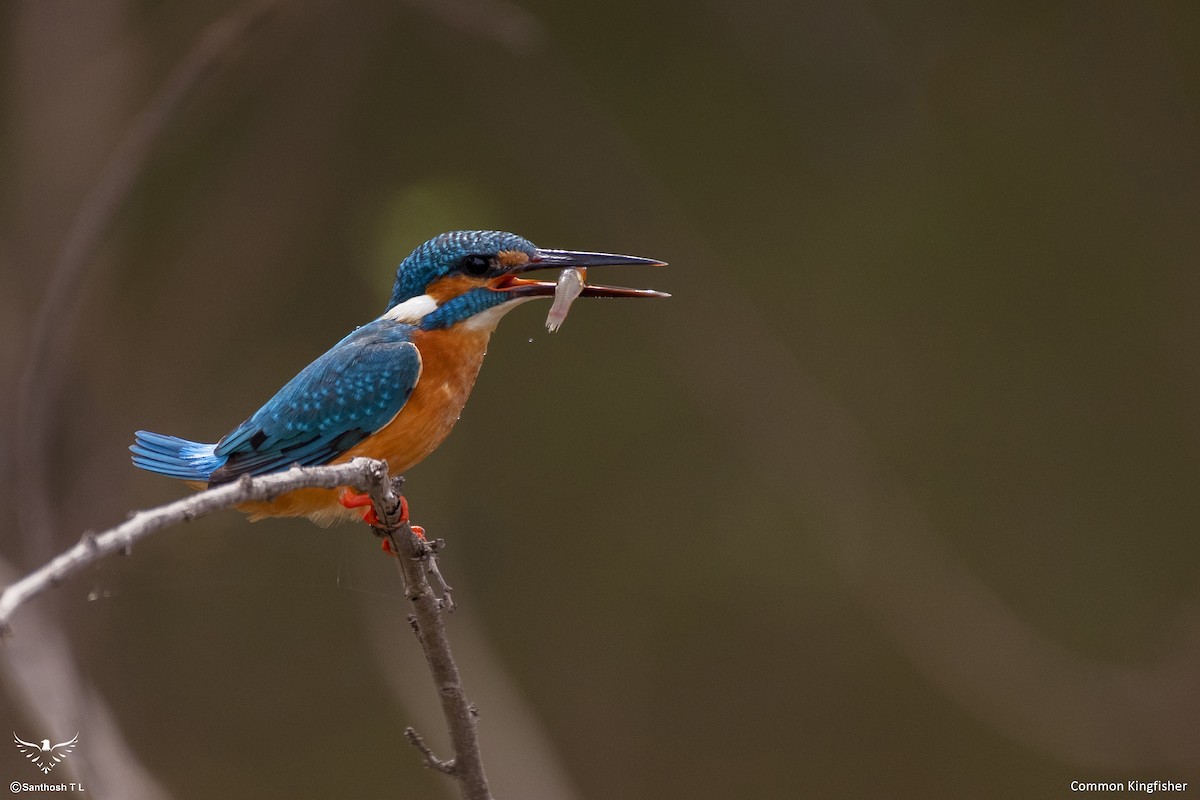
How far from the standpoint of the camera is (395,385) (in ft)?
5.08

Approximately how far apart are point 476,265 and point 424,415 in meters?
0.22

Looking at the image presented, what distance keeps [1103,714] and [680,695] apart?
1022mm

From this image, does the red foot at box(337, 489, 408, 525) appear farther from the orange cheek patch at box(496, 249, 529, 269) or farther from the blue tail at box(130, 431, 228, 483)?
the orange cheek patch at box(496, 249, 529, 269)

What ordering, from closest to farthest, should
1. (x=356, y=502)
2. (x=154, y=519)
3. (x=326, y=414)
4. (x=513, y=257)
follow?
(x=154, y=519)
(x=356, y=502)
(x=326, y=414)
(x=513, y=257)

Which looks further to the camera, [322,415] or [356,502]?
[322,415]

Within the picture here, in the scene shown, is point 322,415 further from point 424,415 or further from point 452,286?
point 452,286

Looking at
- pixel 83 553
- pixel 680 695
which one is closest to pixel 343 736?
pixel 680 695

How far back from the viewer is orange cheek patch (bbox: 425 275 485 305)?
165 cm

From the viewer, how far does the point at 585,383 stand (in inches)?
131

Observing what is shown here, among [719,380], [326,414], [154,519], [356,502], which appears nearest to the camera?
[154,519]

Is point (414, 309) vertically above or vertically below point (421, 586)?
above

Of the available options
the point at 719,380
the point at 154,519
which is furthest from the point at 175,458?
the point at 719,380

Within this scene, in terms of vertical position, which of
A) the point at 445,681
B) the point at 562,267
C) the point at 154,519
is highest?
the point at 562,267

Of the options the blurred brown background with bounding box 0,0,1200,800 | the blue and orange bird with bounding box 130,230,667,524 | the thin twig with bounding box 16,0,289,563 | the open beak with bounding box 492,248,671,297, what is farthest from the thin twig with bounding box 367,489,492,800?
the blurred brown background with bounding box 0,0,1200,800
